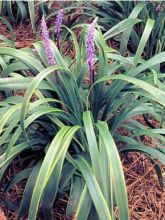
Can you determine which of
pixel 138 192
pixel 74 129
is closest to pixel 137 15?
pixel 138 192

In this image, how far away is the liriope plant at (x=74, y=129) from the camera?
1.85 meters

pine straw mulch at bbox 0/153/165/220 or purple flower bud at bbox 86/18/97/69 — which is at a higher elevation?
purple flower bud at bbox 86/18/97/69

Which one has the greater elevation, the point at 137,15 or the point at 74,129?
the point at 137,15

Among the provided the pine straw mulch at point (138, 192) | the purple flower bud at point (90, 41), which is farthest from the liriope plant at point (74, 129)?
the pine straw mulch at point (138, 192)

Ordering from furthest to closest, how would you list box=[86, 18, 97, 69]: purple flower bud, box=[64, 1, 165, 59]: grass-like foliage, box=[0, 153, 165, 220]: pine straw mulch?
box=[64, 1, 165, 59]: grass-like foliage
box=[0, 153, 165, 220]: pine straw mulch
box=[86, 18, 97, 69]: purple flower bud

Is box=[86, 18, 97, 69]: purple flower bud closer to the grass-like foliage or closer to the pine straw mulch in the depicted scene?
the pine straw mulch

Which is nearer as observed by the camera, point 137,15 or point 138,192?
point 138,192

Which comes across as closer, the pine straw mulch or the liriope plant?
the liriope plant

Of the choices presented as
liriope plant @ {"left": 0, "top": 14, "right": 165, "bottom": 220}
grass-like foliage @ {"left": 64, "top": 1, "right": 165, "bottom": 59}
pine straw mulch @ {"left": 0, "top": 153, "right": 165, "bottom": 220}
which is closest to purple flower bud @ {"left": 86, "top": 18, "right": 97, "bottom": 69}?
liriope plant @ {"left": 0, "top": 14, "right": 165, "bottom": 220}

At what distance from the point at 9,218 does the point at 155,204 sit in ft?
2.47

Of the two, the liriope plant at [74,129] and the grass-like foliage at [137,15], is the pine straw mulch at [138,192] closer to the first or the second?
the liriope plant at [74,129]

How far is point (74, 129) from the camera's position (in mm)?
1984

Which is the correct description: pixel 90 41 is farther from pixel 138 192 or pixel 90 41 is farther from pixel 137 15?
pixel 137 15

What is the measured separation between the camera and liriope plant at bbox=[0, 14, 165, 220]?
1854mm
